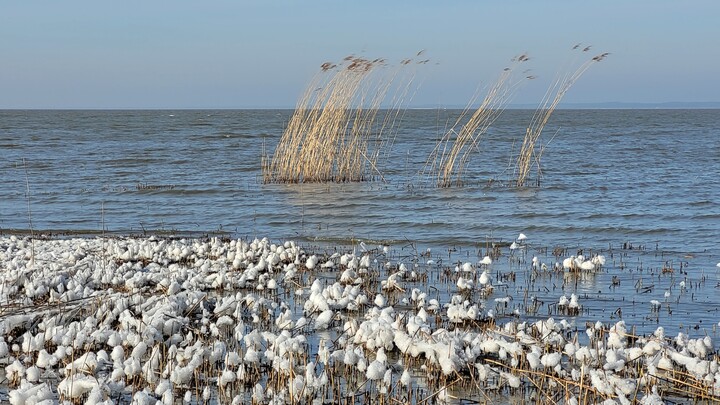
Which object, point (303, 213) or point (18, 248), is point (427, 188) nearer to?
point (303, 213)

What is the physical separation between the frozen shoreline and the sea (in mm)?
1794

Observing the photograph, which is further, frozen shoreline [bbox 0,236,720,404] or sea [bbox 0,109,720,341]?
sea [bbox 0,109,720,341]

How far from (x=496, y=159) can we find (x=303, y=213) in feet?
49.4

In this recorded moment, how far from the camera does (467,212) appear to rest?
17.0 m

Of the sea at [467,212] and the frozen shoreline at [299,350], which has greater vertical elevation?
the frozen shoreline at [299,350]

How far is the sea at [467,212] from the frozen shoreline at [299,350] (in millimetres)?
1794

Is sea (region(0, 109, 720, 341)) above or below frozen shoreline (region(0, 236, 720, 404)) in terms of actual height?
below

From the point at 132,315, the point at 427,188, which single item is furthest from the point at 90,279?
the point at 427,188

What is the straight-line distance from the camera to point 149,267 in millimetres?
10375

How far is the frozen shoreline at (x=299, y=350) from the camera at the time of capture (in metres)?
5.90

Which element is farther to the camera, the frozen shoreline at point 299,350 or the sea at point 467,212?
the sea at point 467,212

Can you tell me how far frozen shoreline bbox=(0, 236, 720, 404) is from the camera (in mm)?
5898

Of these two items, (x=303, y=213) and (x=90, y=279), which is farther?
(x=303, y=213)

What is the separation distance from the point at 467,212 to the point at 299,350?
10.9 metres
